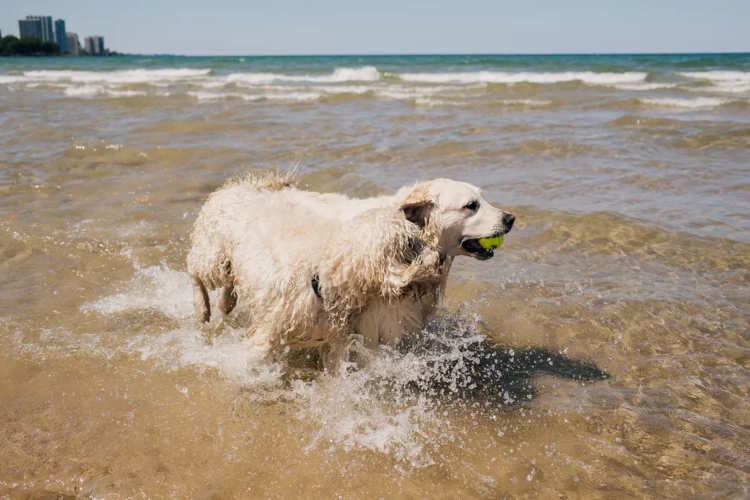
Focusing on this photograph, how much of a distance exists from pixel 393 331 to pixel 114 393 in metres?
2.11

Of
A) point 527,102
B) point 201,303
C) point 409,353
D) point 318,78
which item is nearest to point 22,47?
point 318,78

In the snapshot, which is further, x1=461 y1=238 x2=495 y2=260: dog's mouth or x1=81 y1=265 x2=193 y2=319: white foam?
x1=81 y1=265 x2=193 y2=319: white foam

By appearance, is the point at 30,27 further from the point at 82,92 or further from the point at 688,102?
the point at 688,102

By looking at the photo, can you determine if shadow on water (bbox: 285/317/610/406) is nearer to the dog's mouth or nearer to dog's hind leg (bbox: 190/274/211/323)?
the dog's mouth

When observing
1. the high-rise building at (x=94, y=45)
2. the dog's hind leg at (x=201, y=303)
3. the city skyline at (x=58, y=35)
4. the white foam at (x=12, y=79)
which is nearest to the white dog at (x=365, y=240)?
the dog's hind leg at (x=201, y=303)

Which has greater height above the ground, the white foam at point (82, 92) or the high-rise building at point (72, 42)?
the high-rise building at point (72, 42)

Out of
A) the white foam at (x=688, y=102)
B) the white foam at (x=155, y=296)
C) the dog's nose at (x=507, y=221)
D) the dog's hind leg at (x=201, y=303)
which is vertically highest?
the white foam at (x=688, y=102)

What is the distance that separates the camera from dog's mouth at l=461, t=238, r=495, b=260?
4477 mm

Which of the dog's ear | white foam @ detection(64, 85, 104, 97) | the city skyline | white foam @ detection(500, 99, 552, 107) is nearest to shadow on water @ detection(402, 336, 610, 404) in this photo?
the dog's ear

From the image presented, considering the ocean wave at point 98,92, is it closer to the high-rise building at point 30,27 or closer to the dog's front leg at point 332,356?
the dog's front leg at point 332,356

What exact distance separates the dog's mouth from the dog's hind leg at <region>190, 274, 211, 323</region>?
258cm

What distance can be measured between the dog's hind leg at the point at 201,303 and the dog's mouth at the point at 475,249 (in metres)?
2.58

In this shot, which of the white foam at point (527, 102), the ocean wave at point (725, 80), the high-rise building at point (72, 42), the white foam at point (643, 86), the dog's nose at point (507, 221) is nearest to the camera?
the dog's nose at point (507, 221)

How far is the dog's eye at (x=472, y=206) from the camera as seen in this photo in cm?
432
